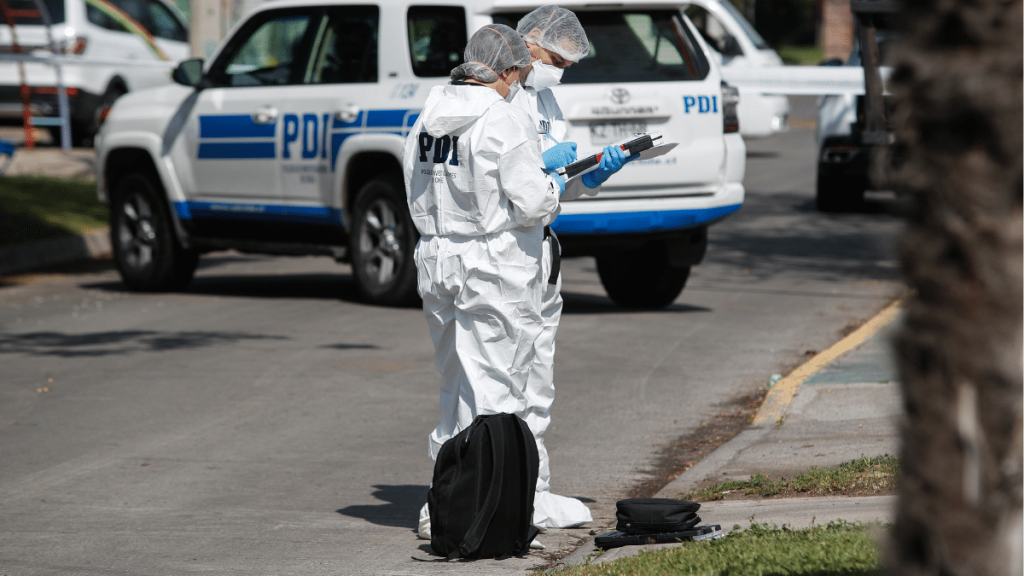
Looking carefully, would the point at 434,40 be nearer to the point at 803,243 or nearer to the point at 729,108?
the point at 729,108

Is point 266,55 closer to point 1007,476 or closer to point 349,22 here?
point 349,22

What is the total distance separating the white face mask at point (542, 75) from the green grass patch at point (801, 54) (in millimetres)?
48003

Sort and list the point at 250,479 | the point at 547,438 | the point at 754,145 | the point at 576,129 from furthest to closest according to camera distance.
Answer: the point at 754,145, the point at 576,129, the point at 547,438, the point at 250,479

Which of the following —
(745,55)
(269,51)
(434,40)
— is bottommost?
(745,55)

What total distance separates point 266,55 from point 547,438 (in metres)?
4.98

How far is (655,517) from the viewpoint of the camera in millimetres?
4633

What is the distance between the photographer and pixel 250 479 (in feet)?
18.9

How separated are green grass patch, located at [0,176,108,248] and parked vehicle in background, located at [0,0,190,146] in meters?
3.35

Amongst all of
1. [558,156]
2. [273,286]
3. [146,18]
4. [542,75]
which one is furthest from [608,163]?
[146,18]

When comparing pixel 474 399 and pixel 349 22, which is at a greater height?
pixel 349 22

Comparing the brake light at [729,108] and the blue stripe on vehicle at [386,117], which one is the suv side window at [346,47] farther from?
the brake light at [729,108]

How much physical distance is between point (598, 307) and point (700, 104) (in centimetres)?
183

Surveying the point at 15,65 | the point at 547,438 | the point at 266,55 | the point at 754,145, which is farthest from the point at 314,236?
the point at 754,145

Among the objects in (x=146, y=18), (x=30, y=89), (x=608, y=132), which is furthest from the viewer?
(x=146, y=18)
